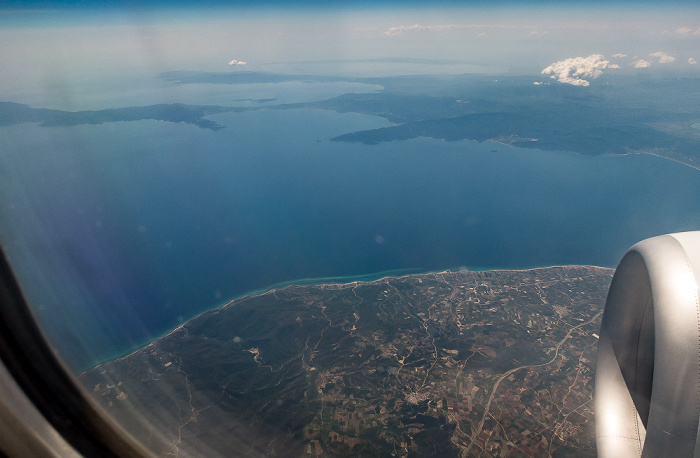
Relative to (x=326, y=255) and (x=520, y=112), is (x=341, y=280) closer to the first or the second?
(x=326, y=255)

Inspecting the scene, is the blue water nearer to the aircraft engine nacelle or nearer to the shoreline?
the shoreline

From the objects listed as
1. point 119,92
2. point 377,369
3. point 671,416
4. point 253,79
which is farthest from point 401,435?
point 253,79

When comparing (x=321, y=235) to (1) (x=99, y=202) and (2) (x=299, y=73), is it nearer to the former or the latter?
(1) (x=99, y=202)

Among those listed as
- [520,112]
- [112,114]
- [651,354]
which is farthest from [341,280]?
[520,112]

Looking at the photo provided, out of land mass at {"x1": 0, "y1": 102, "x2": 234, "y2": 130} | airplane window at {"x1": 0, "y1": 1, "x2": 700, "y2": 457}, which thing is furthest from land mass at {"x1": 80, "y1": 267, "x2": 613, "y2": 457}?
land mass at {"x1": 0, "y1": 102, "x2": 234, "y2": 130}

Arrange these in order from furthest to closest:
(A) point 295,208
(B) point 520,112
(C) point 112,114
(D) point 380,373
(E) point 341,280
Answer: (B) point 520,112 → (C) point 112,114 → (A) point 295,208 → (E) point 341,280 → (D) point 380,373

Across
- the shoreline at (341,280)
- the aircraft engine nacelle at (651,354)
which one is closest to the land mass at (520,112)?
the shoreline at (341,280)
